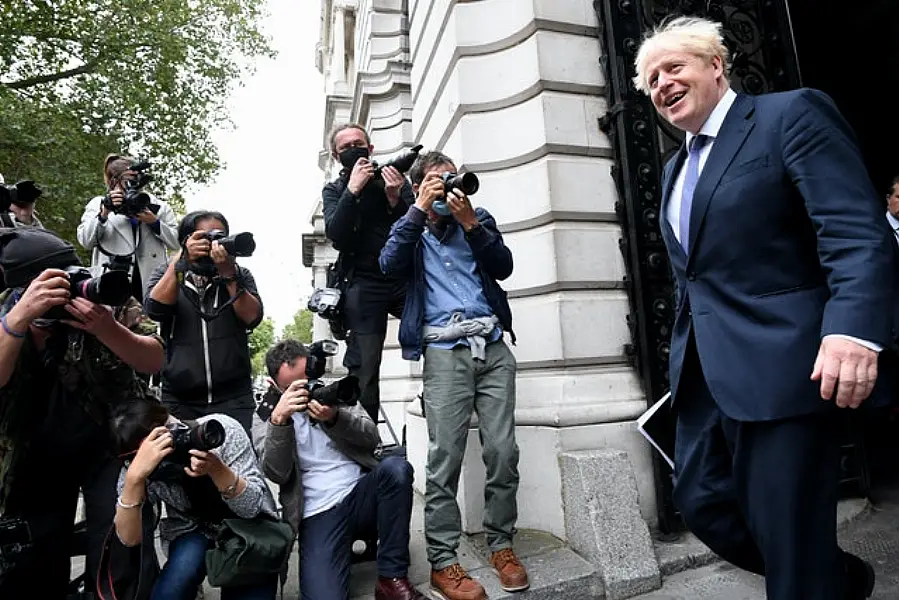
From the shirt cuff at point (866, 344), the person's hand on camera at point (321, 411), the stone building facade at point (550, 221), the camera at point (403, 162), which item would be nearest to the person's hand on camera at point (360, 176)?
the camera at point (403, 162)

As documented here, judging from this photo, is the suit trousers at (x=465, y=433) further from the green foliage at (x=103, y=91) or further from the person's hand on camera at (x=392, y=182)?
the green foliage at (x=103, y=91)

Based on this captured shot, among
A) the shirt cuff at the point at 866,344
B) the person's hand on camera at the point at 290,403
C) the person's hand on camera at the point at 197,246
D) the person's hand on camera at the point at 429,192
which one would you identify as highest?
the person's hand on camera at the point at 429,192

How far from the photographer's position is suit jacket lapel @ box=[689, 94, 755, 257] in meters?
1.87

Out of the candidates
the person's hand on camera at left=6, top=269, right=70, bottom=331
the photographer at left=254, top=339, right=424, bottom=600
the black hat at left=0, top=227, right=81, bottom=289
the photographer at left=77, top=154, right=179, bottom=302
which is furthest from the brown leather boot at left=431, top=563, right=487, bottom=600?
the photographer at left=77, top=154, right=179, bottom=302

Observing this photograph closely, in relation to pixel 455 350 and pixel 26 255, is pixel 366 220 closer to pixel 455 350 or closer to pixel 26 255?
pixel 455 350

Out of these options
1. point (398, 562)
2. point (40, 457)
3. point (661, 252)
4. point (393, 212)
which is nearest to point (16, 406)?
point (40, 457)

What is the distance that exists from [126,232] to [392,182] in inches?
82.9

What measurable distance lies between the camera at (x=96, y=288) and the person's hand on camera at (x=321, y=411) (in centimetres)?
106

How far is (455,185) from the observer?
2.93 metres

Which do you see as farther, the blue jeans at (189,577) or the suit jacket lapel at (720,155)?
the blue jeans at (189,577)

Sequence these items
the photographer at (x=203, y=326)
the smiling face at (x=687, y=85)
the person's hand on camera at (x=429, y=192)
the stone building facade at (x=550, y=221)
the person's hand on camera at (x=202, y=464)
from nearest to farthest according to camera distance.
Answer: the smiling face at (x=687, y=85)
the person's hand on camera at (x=202, y=464)
the person's hand on camera at (x=429, y=192)
the photographer at (x=203, y=326)
the stone building facade at (x=550, y=221)

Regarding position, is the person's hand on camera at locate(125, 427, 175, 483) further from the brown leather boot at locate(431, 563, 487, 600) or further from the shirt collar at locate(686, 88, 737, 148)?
the shirt collar at locate(686, 88, 737, 148)

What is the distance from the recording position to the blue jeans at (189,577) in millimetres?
2537

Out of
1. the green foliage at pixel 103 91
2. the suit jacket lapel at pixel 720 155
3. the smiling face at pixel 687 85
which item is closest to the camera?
the suit jacket lapel at pixel 720 155
